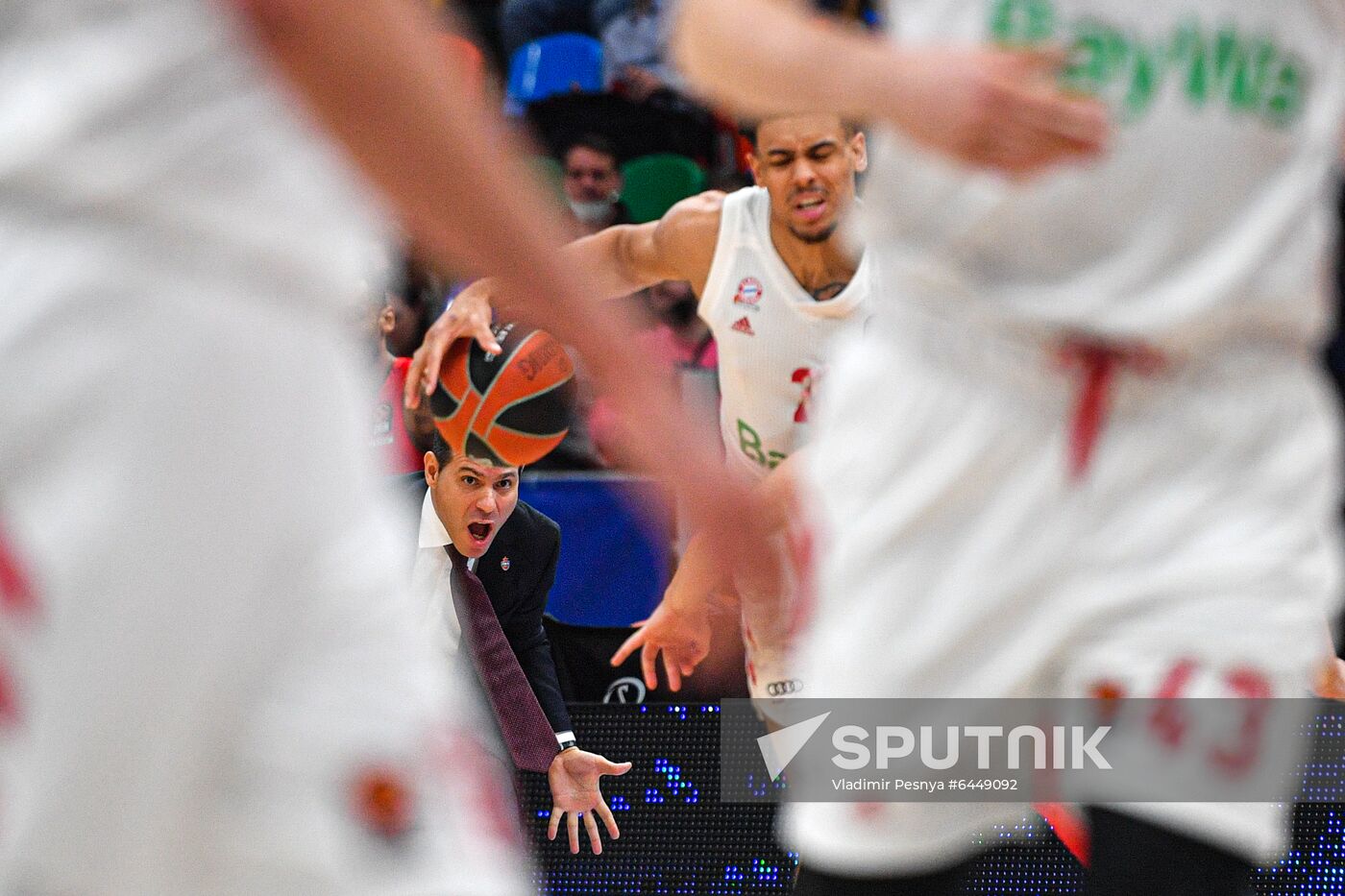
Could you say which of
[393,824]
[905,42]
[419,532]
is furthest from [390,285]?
[393,824]

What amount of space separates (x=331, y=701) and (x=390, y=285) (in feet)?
13.6

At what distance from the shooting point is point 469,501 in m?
4.43

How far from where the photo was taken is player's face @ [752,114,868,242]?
15.0 feet

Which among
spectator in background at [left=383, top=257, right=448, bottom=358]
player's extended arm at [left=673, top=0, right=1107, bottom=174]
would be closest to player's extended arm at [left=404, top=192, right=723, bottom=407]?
spectator in background at [left=383, top=257, right=448, bottom=358]

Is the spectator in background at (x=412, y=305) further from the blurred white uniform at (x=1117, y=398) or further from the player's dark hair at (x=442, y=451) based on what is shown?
the blurred white uniform at (x=1117, y=398)

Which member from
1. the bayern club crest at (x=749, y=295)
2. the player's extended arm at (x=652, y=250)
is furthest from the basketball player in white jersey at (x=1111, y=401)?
the bayern club crest at (x=749, y=295)

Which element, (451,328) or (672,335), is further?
(672,335)

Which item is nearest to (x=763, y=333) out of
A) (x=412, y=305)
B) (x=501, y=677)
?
(x=501, y=677)

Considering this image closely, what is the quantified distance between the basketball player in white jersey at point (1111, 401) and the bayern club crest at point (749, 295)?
103 inches

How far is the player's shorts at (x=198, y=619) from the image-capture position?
39.7 inches

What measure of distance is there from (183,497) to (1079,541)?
1.10 meters

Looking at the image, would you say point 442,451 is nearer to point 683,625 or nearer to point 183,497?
point 683,625

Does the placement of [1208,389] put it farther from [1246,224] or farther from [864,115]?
[864,115]

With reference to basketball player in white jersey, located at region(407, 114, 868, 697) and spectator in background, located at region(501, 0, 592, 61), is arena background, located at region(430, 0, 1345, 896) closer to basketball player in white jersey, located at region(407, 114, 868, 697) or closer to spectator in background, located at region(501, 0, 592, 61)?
basketball player in white jersey, located at region(407, 114, 868, 697)
